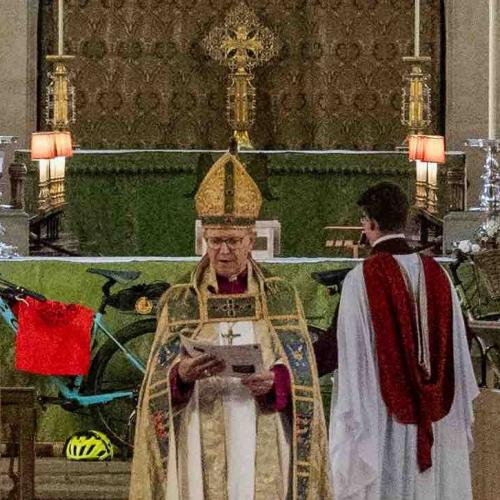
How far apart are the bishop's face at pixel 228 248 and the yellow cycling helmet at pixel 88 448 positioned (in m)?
3.32

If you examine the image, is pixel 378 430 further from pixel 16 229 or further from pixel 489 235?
pixel 16 229

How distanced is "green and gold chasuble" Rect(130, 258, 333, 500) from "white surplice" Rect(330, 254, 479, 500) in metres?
0.50

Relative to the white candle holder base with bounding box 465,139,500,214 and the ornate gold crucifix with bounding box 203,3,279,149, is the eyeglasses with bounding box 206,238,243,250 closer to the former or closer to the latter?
the white candle holder base with bounding box 465,139,500,214

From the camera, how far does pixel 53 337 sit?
31.0 feet

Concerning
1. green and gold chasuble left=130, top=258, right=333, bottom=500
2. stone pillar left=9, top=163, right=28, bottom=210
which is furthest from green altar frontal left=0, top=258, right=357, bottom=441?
stone pillar left=9, top=163, right=28, bottom=210

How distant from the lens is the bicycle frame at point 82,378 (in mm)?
9477

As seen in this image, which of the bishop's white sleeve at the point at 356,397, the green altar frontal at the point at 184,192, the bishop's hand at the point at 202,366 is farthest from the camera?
the green altar frontal at the point at 184,192

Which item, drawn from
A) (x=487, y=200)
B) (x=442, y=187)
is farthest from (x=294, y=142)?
(x=487, y=200)

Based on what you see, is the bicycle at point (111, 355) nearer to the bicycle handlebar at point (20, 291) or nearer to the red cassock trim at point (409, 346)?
the bicycle handlebar at point (20, 291)

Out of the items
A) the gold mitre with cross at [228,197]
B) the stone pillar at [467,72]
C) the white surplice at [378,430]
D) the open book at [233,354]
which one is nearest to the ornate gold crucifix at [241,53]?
the stone pillar at [467,72]

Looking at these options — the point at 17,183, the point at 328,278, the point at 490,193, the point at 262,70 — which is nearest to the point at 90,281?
the point at 328,278

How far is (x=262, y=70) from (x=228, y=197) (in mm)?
11632

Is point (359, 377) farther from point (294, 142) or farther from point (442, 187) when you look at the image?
point (294, 142)

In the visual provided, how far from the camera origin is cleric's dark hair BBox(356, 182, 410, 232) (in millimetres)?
6953
